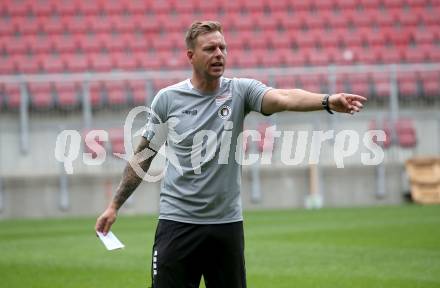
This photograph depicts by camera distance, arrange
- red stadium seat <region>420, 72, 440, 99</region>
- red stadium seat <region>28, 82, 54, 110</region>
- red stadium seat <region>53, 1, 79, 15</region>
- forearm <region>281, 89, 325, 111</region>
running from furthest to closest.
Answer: red stadium seat <region>53, 1, 79, 15</region>, red stadium seat <region>420, 72, 440, 99</region>, red stadium seat <region>28, 82, 54, 110</region>, forearm <region>281, 89, 325, 111</region>

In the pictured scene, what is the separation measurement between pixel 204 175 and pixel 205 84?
55cm

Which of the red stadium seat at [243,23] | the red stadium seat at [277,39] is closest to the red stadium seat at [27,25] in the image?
the red stadium seat at [243,23]

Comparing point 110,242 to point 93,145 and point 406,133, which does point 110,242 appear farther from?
point 406,133

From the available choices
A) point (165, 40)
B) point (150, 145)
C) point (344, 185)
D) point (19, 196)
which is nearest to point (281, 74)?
point (344, 185)

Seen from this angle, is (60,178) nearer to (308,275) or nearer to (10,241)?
(10,241)

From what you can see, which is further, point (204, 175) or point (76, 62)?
point (76, 62)

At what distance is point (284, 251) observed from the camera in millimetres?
12273

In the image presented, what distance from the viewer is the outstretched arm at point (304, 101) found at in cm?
508

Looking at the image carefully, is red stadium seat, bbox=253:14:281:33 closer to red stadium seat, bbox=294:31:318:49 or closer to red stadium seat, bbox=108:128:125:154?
red stadium seat, bbox=294:31:318:49

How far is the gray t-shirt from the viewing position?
18.9ft

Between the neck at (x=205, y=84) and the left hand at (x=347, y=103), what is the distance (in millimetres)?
908

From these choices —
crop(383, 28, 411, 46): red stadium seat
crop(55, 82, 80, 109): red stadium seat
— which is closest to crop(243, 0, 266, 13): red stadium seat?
crop(383, 28, 411, 46): red stadium seat

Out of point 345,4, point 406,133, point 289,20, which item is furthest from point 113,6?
point 406,133

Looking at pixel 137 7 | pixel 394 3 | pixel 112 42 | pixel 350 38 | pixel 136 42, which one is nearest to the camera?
pixel 112 42
